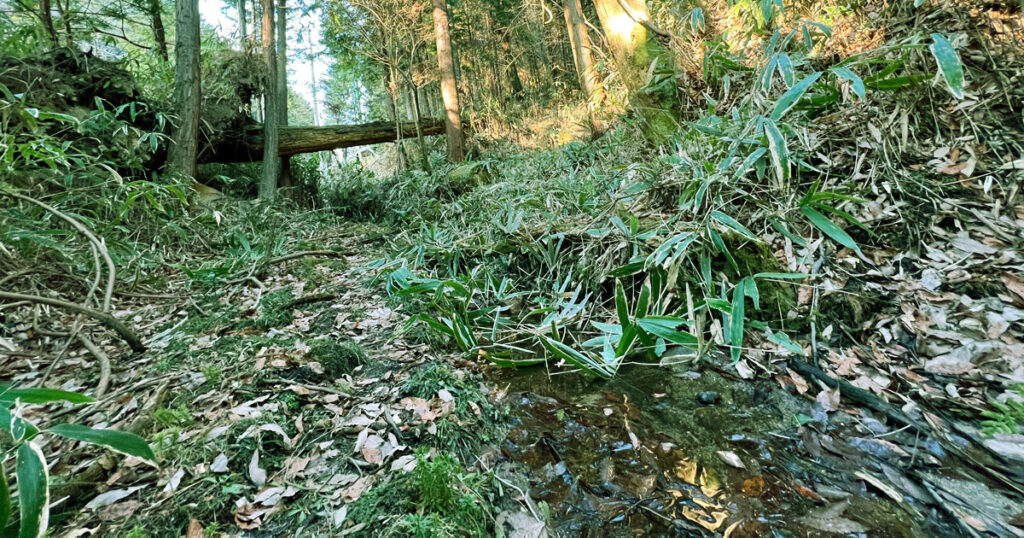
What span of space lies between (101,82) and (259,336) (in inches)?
157

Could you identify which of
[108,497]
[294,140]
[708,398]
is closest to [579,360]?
[708,398]

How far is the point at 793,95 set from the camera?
176cm

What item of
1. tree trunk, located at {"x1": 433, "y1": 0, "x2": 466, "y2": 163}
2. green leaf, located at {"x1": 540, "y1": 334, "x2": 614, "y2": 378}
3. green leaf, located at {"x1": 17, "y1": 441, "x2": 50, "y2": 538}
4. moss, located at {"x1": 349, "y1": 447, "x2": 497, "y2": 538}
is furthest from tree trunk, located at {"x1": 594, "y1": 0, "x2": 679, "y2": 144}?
green leaf, located at {"x1": 17, "y1": 441, "x2": 50, "y2": 538}

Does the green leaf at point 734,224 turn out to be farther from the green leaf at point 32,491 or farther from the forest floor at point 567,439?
the green leaf at point 32,491

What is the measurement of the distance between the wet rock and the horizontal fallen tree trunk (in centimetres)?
562

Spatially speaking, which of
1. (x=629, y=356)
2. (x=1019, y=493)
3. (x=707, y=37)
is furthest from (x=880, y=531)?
(x=707, y=37)

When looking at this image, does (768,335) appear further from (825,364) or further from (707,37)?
(707,37)

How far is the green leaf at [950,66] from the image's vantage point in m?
1.35

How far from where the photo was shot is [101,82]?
393 cm

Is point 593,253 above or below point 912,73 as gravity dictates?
below

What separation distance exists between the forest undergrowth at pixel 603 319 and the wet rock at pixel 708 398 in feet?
0.50

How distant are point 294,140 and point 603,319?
5.59m

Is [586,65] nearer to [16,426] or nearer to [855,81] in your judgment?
[855,81]

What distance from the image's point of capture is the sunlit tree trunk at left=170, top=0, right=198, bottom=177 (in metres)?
4.19
